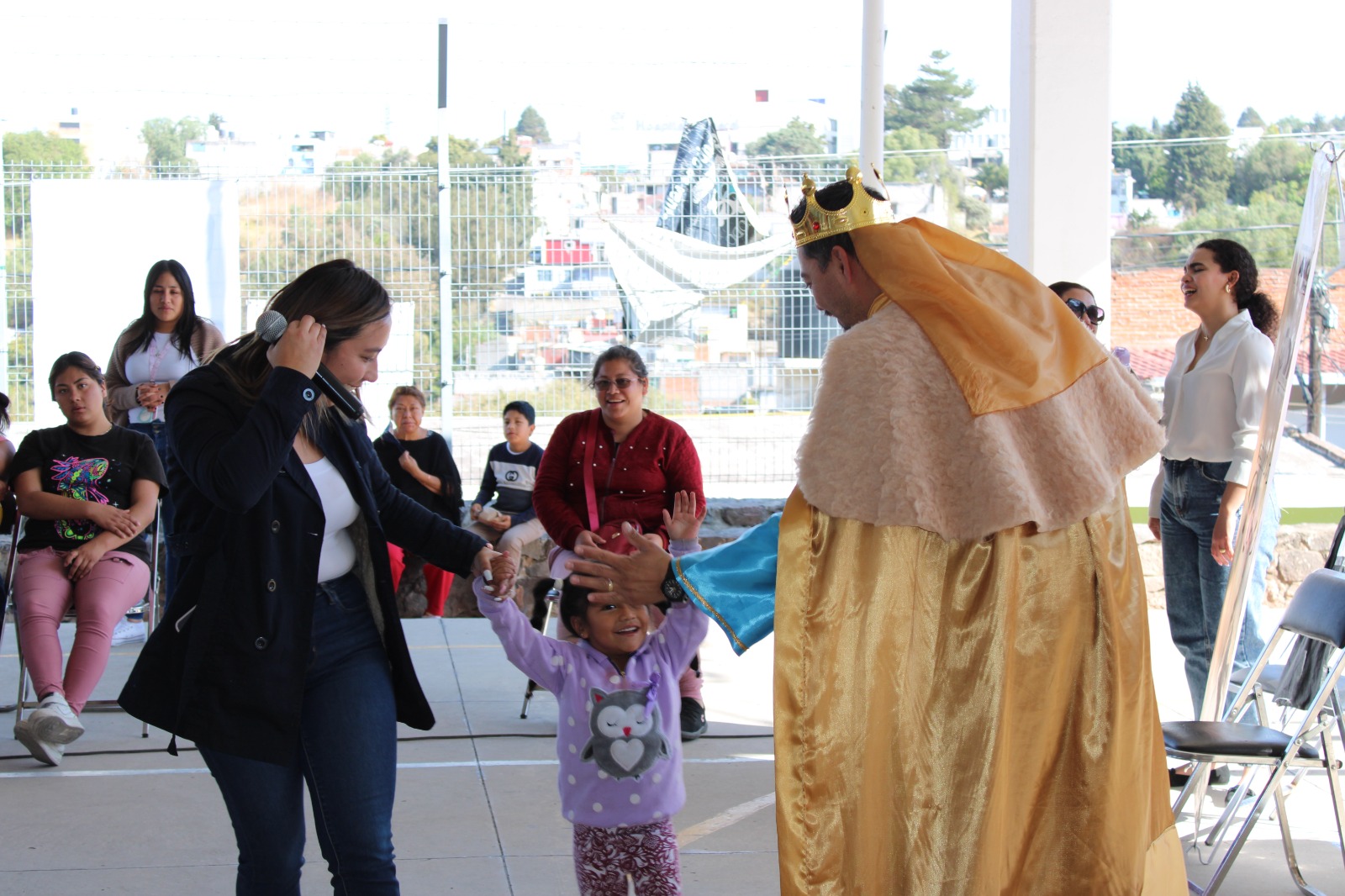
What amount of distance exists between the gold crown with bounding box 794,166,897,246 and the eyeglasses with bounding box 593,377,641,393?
2.93 m

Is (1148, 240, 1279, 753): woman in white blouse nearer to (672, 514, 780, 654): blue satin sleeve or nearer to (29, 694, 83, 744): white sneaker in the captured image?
(672, 514, 780, 654): blue satin sleeve

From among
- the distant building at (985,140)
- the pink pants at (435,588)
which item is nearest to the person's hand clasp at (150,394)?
the pink pants at (435,588)

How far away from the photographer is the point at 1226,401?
185 inches

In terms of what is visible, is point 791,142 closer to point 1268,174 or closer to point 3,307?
point 3,307

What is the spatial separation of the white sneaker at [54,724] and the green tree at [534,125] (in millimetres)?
5797

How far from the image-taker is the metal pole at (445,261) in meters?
8.73

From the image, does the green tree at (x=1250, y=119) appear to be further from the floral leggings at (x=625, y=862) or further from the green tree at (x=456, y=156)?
the floral leggings at (x=625, y=862)

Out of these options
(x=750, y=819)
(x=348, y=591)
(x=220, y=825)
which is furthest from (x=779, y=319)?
(x=348, y=591)

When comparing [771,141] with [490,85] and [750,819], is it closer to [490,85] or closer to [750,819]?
[490,85]

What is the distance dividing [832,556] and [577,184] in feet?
23.6

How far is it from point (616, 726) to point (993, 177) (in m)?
16.8

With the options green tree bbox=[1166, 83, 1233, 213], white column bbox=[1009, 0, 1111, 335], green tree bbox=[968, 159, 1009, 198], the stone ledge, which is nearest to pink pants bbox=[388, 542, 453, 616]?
the stone ledge

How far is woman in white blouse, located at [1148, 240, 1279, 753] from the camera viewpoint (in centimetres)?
463

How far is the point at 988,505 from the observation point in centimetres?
210
